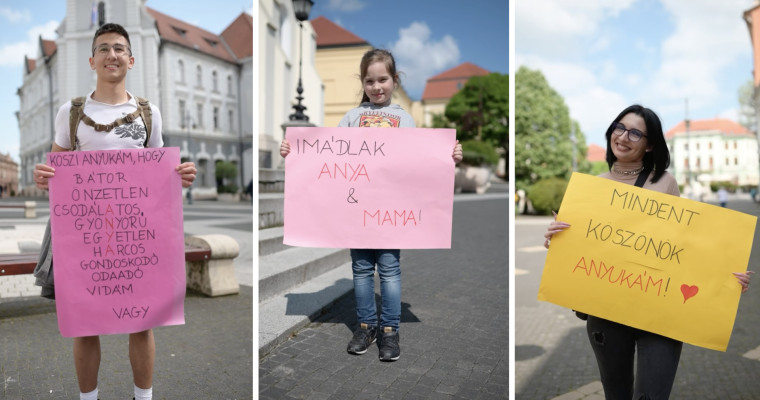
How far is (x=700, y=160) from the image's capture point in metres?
75.3

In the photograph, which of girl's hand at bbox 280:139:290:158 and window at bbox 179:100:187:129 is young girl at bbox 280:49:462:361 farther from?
window at bbox 179:100:187:129

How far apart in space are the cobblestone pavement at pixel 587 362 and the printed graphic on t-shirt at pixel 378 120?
1897 mm

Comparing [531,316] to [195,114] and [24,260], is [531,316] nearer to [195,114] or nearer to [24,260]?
[24,260]

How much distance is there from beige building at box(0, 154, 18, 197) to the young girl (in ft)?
20.1

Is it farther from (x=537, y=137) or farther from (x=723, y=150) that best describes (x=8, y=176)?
(x=723, y=150)

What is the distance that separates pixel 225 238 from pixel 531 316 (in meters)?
3.97

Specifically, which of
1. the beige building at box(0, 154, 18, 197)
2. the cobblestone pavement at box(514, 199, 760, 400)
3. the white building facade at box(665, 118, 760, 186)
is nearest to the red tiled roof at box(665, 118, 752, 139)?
the white building facade at box(665, 118, 760, 186)

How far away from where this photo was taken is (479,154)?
27016mm

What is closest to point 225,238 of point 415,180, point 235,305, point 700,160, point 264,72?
point 235,305

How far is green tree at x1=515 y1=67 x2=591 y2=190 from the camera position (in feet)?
134

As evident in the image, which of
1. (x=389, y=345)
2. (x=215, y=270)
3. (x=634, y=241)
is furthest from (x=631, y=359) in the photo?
(x=215, y=270)

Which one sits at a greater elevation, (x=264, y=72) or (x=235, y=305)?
(x=264, y=72)

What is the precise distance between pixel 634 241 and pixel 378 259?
4.16 feet

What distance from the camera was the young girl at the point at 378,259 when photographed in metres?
2.80
